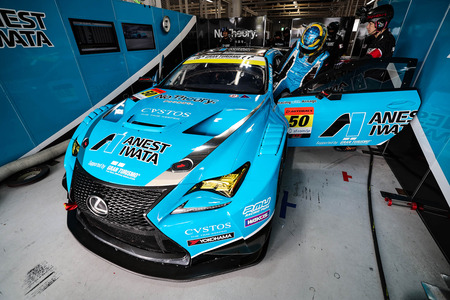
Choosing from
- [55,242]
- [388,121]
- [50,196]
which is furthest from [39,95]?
[388,121]

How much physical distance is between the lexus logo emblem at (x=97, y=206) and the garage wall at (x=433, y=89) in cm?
262

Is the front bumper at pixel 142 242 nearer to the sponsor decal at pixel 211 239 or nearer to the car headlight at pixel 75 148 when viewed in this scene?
the sponsor decal at pixel 211 239

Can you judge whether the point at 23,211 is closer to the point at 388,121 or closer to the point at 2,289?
the point at 2,289

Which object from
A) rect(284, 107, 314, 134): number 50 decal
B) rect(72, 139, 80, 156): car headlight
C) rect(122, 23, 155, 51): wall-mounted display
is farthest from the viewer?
rect(122, 23, 155, 51): wall-mounted display

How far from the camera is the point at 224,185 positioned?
3.88ft

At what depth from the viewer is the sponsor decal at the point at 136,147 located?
4.16 ft

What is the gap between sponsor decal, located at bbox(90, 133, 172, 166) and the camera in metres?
1.27

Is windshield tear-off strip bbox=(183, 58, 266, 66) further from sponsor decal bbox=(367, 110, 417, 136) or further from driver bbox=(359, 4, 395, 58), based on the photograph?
driver bbox=(359, 4, 395, 58)

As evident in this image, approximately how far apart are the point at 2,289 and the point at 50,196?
1029mm

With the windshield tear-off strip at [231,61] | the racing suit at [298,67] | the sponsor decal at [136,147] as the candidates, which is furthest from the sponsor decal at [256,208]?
the racing suit at [298,67]

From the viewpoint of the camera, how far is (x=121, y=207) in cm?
115

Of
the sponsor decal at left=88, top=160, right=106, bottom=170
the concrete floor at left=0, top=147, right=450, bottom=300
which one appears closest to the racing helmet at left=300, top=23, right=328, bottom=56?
the concrete floor at left=0, top=147, right=450, bottom=300

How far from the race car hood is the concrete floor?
0.82 m

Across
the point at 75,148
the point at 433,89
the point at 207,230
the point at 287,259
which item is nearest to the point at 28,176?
the point at 75,148
